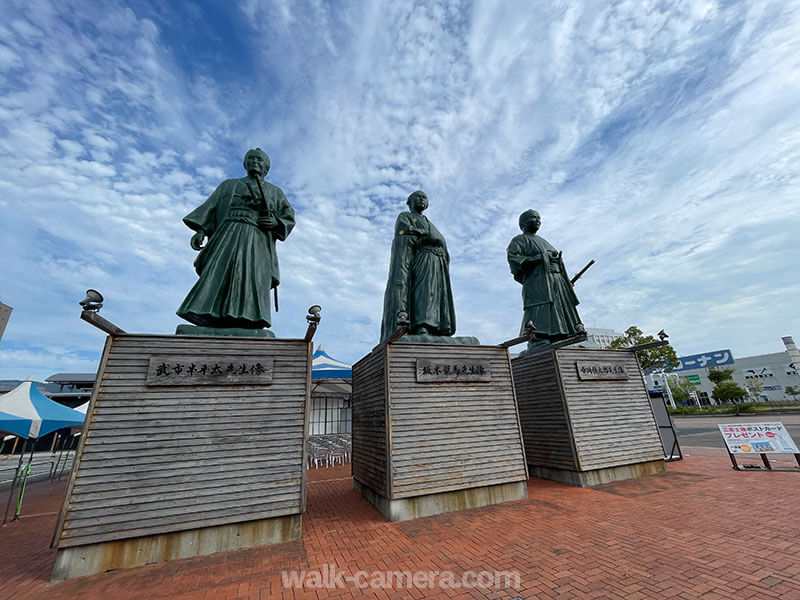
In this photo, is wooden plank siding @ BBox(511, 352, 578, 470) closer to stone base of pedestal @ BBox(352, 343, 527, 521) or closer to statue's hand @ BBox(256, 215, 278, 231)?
stone base of pedestal @ BBox(352, 343, 527, 521)

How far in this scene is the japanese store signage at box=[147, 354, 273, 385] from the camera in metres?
4.93

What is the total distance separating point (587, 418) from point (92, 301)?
9.89 m

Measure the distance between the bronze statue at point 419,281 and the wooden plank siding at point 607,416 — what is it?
3.39 meters

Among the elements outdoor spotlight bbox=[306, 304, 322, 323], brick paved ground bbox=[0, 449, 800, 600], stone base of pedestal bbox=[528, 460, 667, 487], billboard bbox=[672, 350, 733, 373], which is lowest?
brick paved ground bbox=[0, 449, 800, 600]

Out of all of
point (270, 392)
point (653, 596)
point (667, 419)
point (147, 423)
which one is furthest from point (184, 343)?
point (667, 419)

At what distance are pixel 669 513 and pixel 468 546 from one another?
3.67m

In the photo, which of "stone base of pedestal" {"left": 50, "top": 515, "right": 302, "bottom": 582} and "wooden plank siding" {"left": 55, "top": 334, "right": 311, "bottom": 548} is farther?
"wooden plank siding" {"left": 55, "top": 334, "right": 311, "bottom": 548}

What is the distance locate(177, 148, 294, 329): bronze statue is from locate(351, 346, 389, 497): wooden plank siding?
2.43 m

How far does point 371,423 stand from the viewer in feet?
22.7

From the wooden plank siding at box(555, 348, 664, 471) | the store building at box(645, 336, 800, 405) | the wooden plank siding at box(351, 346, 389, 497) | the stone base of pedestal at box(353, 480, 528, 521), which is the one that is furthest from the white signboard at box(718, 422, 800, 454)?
the store building at box(645, 336, 800, 405)

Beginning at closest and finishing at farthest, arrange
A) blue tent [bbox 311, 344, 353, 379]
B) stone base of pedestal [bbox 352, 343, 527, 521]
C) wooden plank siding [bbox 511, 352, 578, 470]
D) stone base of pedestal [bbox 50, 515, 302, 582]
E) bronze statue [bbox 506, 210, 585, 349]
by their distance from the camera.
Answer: stone base of pedestal [bbox 50, 515, 302, 582] < stone base of pedestal [bbox 352, 343, 527, 521] < wooden plank siding [bbox 511, 352, 578, 470] < bronze statue [bbox 506, 210, 585, 349] < blue tent [bbox 311, 344, 353, 379]

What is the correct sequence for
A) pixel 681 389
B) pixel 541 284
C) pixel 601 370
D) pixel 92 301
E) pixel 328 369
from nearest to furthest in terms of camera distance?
pixel 92 301 → pixel 601 370 → pixel 541 284 → pixel 328 369 → pixel 681 389

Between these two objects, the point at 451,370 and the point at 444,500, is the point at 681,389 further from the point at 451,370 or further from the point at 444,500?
the point at 444,500

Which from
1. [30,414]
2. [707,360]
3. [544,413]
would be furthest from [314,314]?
[707,360]
